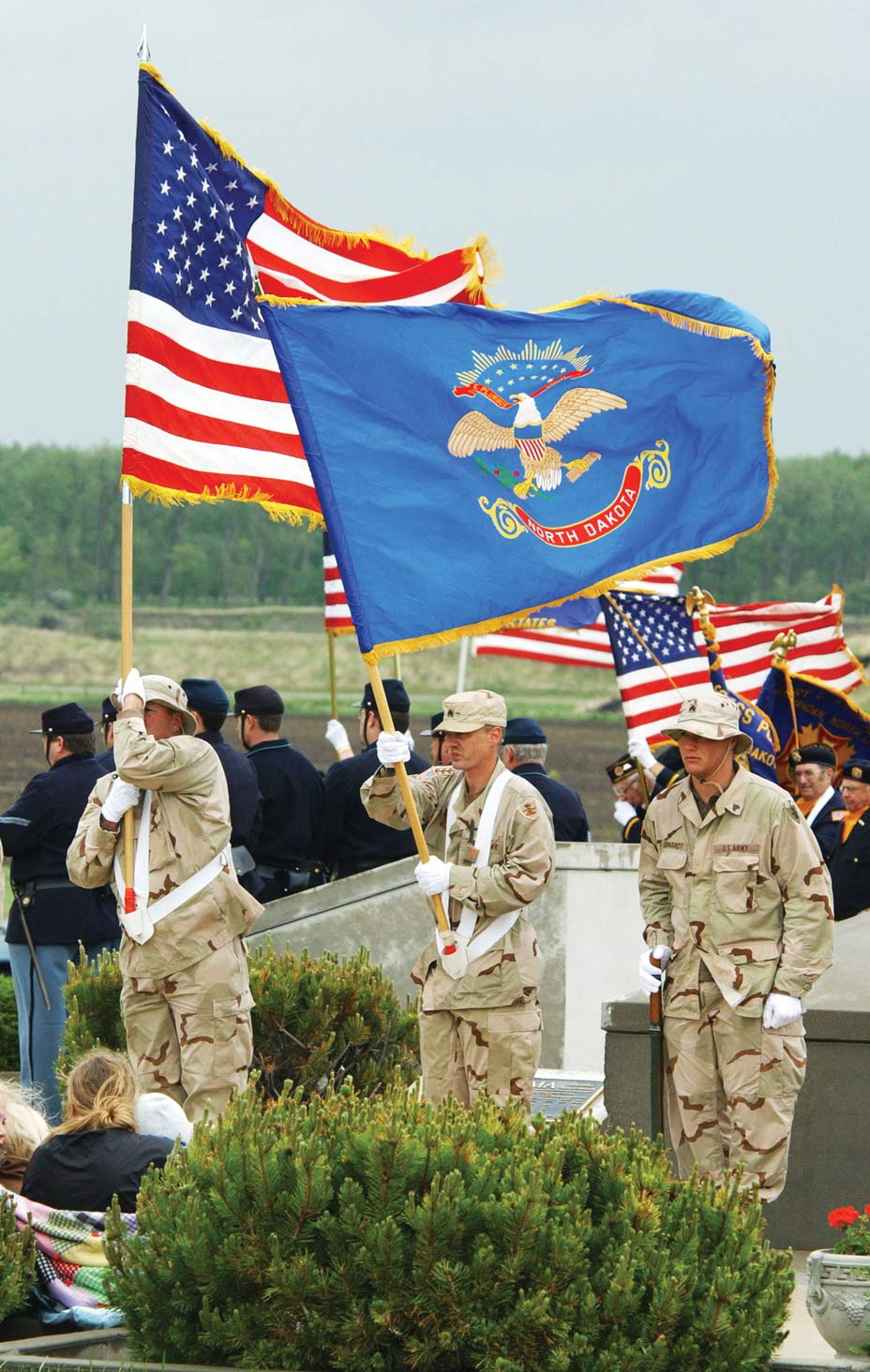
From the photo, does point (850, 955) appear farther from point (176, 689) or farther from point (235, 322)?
point (235, 322)

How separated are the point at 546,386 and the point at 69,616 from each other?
80.9 meters

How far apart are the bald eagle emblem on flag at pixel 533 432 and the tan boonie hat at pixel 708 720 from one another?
4.16ft

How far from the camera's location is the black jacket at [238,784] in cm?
973

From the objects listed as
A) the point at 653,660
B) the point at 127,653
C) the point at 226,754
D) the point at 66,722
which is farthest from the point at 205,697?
the point at 653,660

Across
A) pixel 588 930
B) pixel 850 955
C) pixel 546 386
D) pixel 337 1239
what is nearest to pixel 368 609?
pixel 546 386

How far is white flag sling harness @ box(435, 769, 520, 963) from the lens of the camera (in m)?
7.89

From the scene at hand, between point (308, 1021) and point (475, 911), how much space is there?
1823mm

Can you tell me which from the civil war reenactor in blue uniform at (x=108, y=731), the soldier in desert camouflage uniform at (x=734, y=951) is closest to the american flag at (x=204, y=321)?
the civil war reenactor in blue uniform at (x=108, y=731)

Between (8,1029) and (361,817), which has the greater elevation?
(361,817)

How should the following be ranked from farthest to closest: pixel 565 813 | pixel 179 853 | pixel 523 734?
pixel 565 813 < pixel 523 734 < pixel 179 853

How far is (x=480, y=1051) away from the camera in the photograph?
25.8 ft

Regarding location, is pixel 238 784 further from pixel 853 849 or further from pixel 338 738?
pixel 853 849

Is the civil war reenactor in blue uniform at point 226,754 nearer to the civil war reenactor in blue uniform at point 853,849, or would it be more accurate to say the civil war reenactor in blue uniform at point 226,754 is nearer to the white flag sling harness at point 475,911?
the white flag sling harness at point 475,911

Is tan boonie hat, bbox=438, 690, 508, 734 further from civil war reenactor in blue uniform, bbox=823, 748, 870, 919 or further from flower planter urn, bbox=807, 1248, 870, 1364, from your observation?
civil war reenactor in blue uniform, bbox=823, 748, 870, 919
